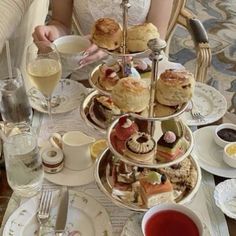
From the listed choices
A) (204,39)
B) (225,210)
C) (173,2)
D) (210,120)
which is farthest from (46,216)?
(173,2)

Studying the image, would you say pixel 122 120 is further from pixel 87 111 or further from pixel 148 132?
pixel 87 111

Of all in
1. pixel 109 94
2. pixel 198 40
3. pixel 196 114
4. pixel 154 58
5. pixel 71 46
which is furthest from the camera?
pixel 198 40

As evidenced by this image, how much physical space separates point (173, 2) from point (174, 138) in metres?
1.05

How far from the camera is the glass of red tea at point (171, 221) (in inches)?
38.5

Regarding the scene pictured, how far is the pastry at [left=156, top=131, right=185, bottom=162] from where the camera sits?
102 cm

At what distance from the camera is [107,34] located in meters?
1.11

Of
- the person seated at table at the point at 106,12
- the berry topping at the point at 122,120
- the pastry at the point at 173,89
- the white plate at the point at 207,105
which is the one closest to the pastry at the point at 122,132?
the berry topping at the point at 122,120

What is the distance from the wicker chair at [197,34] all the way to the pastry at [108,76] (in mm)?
595

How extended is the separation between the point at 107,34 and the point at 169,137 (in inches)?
10.7

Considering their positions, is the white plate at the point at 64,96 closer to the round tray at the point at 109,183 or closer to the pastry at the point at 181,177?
the round tray at the point at 109,183

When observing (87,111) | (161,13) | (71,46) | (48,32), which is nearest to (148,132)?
(87,111)

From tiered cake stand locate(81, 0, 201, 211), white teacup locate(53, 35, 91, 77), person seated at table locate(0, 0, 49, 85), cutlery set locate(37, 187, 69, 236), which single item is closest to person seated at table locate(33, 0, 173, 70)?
person seated at table locate(0, 0, 49, 85)

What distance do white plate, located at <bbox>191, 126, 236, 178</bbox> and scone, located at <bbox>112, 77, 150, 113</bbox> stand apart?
311mm

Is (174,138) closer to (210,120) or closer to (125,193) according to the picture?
(125,193)
